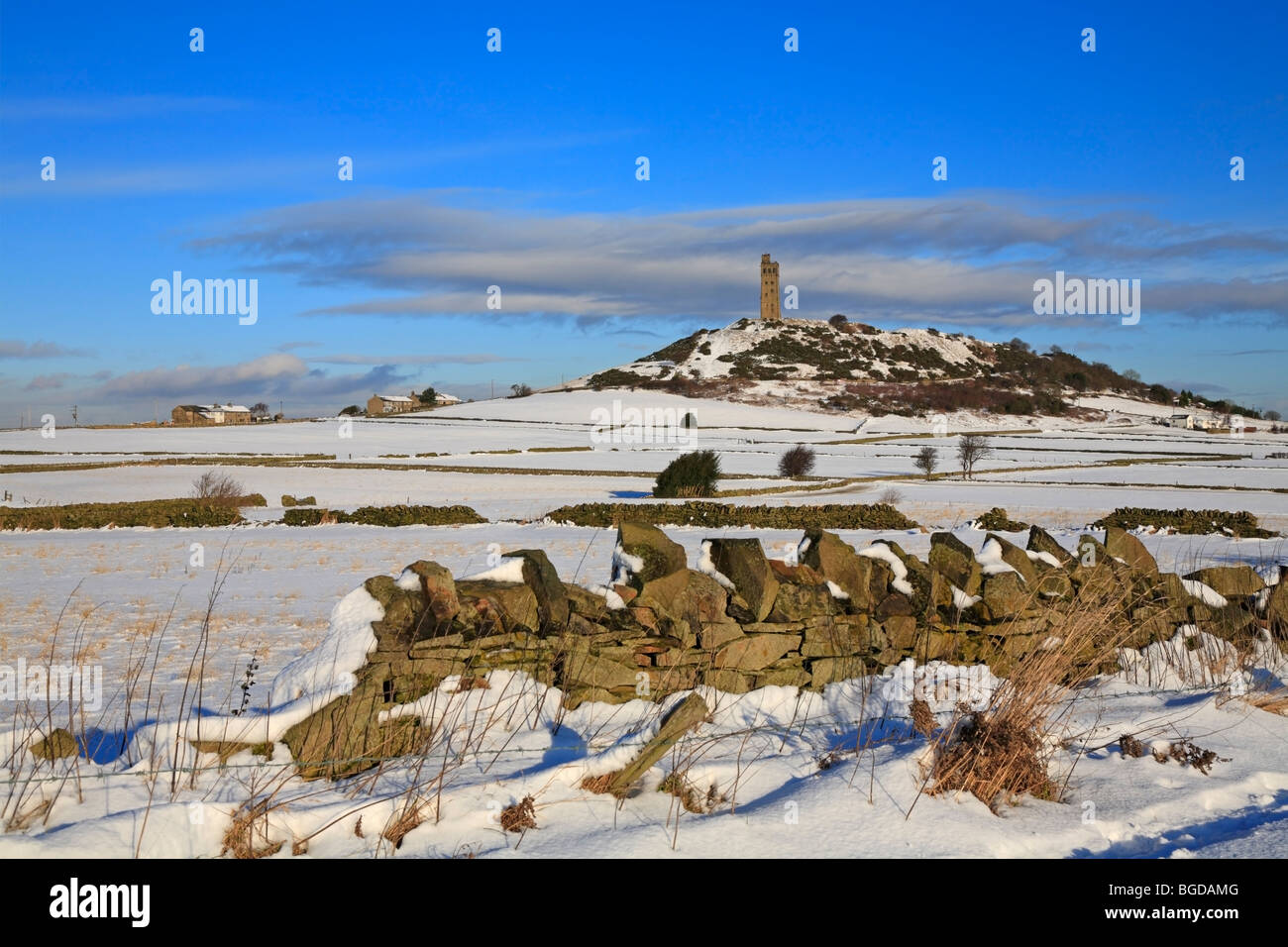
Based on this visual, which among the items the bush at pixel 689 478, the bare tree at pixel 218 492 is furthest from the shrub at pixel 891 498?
the bare tree at pixel 218 492

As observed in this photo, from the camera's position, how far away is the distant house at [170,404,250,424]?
96175 mm

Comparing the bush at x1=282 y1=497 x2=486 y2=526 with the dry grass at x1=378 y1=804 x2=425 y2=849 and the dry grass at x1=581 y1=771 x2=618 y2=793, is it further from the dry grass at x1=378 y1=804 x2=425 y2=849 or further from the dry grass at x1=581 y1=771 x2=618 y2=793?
the dry grass at x1=378 y1=804 x2=425 y2=849

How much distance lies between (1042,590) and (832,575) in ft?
6.53

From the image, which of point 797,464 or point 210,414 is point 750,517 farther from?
point 210,414

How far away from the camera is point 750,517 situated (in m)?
22.3

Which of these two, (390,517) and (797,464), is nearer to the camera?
(390,517)

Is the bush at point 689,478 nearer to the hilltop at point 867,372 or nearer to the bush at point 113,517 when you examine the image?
the bush at point 113,517

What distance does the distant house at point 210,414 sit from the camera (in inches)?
3786

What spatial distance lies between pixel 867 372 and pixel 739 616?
409 feet

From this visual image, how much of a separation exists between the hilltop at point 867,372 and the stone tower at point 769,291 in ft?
19.2

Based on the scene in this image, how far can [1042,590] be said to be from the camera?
8.05 meters

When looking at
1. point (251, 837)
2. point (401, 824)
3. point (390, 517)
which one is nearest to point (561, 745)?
point (401, 824)
